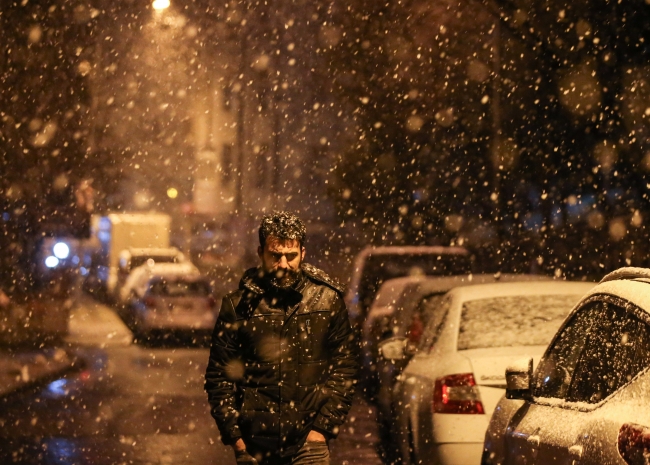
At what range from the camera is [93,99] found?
35.9 meters

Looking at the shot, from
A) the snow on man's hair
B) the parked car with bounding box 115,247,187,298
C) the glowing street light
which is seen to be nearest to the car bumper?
the snow on man's hair

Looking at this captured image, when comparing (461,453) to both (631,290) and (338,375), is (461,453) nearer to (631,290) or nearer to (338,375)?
(338,375)

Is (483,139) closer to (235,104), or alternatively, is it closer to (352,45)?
(352,45)

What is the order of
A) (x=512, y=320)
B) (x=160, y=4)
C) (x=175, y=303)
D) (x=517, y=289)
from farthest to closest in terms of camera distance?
(x=160, y=4), (x=175, y=303), (x=517, y=289), (x=512, y=320)

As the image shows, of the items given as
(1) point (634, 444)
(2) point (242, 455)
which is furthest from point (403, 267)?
(1) point (634, 444)

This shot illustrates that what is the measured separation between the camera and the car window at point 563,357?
187 inches

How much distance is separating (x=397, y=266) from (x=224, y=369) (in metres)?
11.3

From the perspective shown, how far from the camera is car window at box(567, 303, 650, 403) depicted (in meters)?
3.92

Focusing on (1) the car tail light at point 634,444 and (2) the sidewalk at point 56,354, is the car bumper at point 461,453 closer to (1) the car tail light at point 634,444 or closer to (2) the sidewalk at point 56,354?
(1) the car tail light at point 634,444

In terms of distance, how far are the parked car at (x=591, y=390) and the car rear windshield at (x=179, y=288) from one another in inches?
688

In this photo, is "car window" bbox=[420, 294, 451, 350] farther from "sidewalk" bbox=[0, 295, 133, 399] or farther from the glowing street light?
the glowing street light

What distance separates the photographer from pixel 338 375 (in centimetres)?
513

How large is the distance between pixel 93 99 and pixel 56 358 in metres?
19.2

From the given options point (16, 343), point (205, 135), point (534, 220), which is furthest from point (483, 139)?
point (205, 135)
